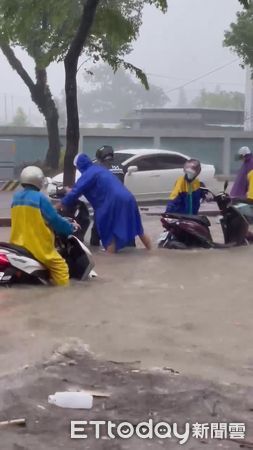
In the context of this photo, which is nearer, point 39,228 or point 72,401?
point 72,401

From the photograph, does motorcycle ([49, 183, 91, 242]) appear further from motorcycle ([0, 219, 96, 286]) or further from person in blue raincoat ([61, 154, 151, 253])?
motorcycle ([0, 219, 96, 286])

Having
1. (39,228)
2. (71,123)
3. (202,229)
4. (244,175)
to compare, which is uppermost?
(71,123)

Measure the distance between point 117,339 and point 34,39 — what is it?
19.8 m

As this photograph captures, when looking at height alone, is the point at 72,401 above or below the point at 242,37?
below

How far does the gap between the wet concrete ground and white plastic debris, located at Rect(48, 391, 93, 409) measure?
848 millimetres

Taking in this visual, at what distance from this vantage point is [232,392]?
5367mm

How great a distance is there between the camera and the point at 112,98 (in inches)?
4624

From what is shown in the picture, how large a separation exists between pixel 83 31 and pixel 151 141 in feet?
60.6

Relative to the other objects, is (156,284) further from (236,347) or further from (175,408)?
(175,408)

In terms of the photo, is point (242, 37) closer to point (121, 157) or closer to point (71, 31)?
point (121, 157)

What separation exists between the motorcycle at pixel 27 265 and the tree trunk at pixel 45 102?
20.0 m

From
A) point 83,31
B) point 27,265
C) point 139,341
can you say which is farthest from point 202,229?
point 139,341

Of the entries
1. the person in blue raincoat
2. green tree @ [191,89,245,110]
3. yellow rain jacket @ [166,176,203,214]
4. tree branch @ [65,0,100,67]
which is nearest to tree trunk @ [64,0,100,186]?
tree branch @ [65,0,100,67]

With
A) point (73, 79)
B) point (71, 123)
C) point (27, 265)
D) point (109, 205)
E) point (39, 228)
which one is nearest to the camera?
point (27, 265)
